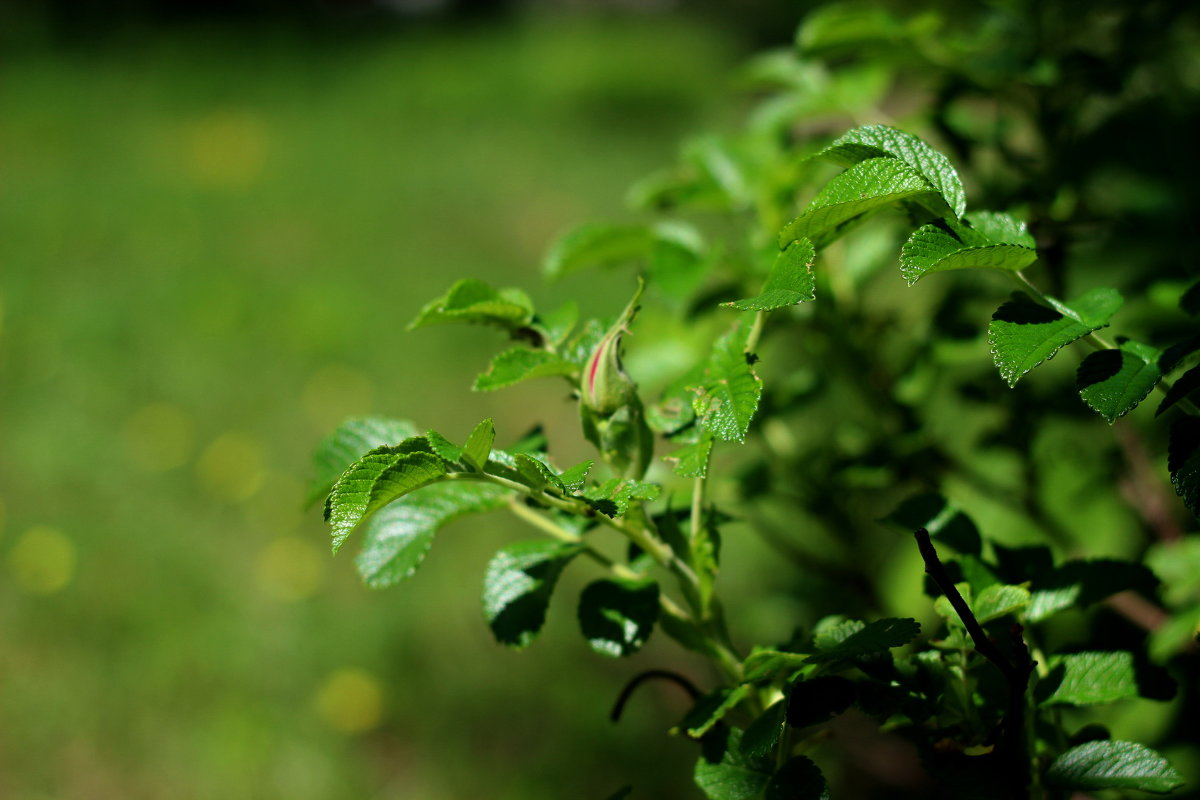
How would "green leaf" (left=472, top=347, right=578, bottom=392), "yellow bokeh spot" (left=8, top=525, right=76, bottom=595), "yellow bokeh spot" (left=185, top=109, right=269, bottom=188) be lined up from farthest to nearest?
"yellow bokeh spot" (left=185, top=109, right=269, bottom=188) < "yellow bokeh spot" (left=8, top=525, right=76, bottom=595) < "green leaf" (left=472, top=347, right=578, bottom=392)

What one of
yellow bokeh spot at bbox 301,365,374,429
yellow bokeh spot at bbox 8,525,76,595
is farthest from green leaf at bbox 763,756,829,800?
yellow bokeh spot at bbox 301,365,374,429

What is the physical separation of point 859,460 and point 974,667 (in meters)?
0.36

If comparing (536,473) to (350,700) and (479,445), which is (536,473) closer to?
(479,445)

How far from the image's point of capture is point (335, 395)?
290cm

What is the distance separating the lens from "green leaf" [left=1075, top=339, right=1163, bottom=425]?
55 cm

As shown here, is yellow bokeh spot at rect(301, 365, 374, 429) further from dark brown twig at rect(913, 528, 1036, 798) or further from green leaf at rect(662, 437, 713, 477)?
dark brown twig at rect(913, 528, 1036, 798)

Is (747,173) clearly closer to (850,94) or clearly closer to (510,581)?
(850,94)

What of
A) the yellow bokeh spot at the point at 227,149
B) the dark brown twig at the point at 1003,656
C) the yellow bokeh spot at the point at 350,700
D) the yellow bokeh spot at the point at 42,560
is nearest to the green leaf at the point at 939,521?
the dark brown twig at the point at 1003,656

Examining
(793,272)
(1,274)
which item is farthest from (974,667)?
(1,274)

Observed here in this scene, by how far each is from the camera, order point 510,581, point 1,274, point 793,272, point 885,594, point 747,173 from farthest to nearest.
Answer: point 1,274
point 885,594
point 747,173
point 510,581
point 793,272

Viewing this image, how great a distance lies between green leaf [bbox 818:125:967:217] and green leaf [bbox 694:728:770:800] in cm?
34

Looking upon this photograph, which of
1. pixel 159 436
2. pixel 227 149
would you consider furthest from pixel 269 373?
pixel 227 149

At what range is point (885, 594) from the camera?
1.59m

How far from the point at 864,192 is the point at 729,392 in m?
0.13
